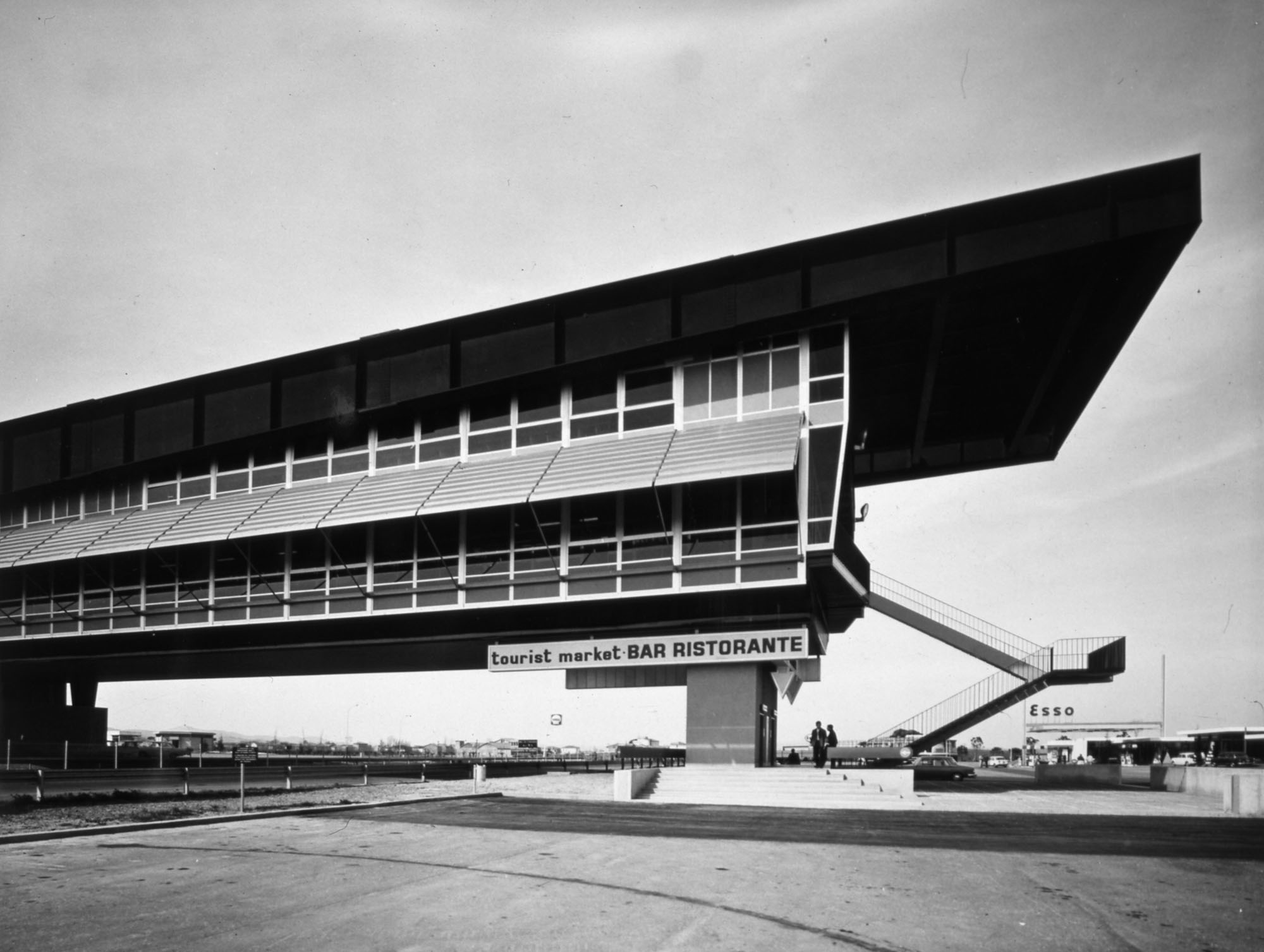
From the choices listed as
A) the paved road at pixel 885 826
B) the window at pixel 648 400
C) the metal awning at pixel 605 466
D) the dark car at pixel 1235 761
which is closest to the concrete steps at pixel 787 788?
the paved road at pixel 885 826

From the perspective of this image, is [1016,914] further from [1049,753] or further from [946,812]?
[1049,753]

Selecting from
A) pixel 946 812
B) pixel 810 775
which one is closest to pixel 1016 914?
pixel 946 812

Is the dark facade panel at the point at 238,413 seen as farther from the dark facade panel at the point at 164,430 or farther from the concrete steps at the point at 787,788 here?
the concrete steps at the point at 787,788

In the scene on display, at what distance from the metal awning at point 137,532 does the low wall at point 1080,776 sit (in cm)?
3156

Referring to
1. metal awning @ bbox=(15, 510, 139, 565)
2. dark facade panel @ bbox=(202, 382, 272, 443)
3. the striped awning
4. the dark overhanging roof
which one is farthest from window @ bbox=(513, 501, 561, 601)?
metal awning @ bbox=(15, 510, 139, 565)

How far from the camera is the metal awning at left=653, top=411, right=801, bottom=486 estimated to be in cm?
2741

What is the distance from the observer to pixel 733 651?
1198 inches

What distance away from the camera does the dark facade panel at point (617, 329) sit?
100 feet

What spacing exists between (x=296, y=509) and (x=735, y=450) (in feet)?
50.9

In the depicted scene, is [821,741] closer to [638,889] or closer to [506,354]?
[506,354]

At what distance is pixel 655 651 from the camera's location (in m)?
31.5

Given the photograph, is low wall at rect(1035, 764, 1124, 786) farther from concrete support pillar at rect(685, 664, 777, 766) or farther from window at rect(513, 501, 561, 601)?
window at rect(513, 501, 561, 601)

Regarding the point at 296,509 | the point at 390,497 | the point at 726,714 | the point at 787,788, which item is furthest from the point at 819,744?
the point at 296,509

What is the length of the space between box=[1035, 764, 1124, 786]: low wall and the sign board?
40.6 ft
